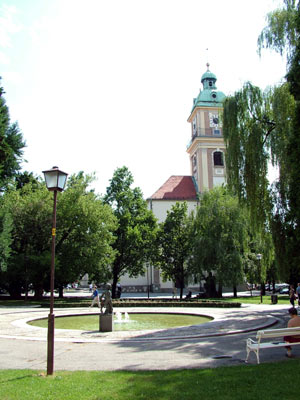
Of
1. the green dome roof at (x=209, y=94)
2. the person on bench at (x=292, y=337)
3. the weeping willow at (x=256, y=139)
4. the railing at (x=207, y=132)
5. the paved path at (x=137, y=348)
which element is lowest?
the paved path at (x=137, y=348)

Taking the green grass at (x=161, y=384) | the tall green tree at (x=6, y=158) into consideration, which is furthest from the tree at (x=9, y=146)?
the green grass at (x=161, y=384)

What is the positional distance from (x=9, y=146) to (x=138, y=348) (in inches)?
800

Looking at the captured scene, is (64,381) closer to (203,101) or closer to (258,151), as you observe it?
(258,151)

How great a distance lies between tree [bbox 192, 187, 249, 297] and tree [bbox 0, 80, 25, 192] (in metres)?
16.9

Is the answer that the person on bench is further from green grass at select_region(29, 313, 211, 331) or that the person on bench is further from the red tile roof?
the red tile roof

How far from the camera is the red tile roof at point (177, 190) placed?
53.9 m

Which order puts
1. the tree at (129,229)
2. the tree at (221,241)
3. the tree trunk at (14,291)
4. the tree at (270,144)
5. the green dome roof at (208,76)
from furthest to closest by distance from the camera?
the green dome roof at (208,76) → the tree at (129,229) → the tree trunk at (14,291) → the tree at (221,241) → the tree at (270,144)

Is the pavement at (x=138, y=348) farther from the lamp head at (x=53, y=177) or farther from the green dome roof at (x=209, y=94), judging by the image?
the green dome roof at (x=209, y=94)

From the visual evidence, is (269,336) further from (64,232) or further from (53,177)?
(64,232)

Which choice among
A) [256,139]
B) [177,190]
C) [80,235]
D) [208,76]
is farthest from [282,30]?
[208,76]

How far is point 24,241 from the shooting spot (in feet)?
104

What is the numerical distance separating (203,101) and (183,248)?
27.7 m

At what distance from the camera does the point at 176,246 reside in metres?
35.9

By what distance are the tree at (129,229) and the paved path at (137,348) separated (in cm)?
2240
